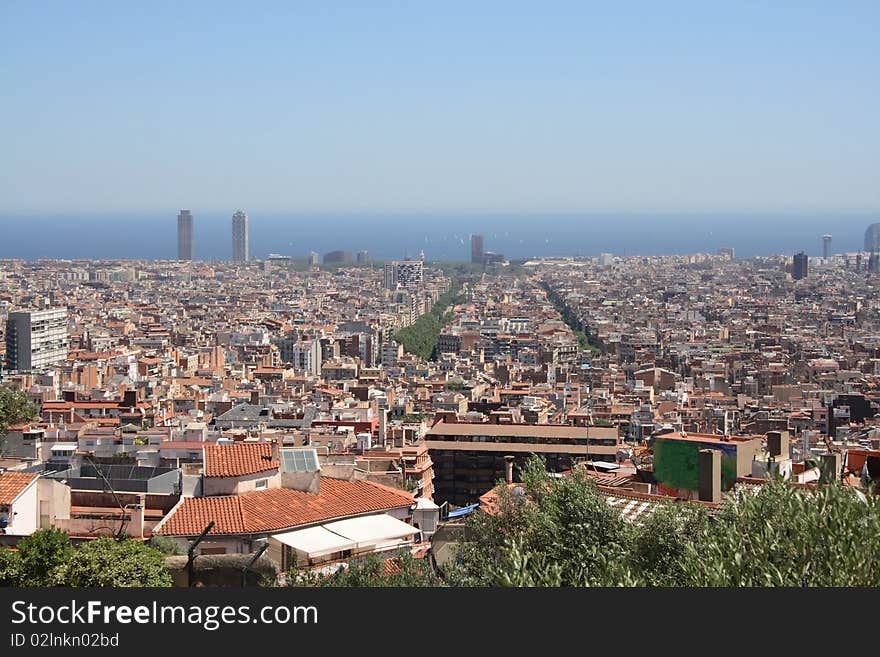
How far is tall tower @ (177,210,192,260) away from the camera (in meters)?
158

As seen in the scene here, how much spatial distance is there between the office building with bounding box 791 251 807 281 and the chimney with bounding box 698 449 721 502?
104 meters

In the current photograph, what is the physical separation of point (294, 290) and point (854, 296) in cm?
3767

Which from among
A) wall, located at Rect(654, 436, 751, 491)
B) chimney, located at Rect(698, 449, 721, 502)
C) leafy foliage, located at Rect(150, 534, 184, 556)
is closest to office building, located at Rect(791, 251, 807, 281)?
wall, located at Rect(654, 436, 751, 491)

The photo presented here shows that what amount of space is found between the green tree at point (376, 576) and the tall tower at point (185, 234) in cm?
15028

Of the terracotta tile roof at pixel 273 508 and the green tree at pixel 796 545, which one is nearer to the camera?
the green tree at pixel 796 545

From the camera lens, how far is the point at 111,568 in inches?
325

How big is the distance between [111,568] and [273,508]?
8.82 feet

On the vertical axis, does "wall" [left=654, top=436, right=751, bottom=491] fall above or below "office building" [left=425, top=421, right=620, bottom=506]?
above

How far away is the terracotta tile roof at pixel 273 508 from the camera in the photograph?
1036 cm

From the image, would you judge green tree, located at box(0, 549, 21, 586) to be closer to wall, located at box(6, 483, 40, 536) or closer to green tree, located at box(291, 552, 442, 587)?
green tree, located at box(291, 552, 442, 587)

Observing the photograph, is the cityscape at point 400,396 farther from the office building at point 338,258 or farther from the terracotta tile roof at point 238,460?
the office building at point 338,258

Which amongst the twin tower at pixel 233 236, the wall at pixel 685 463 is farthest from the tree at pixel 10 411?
the twin tower at pixel 233 236

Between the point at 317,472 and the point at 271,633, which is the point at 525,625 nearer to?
the point at 271,633

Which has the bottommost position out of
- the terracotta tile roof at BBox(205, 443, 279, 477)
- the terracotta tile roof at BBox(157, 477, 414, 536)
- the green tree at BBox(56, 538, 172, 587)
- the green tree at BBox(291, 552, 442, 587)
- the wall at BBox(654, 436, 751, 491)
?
the wall at BBox(654, 436, 751, 491)
